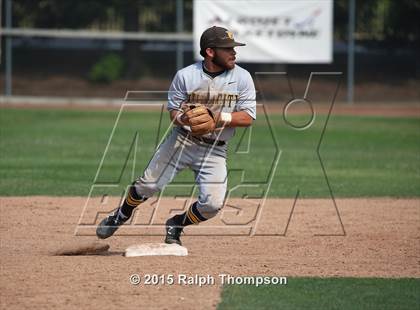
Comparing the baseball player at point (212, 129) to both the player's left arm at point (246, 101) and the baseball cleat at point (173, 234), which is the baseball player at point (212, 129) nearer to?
the player's left arm at point (246, 101)

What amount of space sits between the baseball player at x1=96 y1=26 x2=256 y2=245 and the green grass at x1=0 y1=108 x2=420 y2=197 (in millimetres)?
4894

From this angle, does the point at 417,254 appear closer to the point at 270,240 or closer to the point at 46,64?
the point at 270,240

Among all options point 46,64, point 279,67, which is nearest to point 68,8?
point 46,64

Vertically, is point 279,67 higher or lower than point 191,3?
lower

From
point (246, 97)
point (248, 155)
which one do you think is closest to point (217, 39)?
point (246, 97)

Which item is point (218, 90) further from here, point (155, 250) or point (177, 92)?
point (155, 250)

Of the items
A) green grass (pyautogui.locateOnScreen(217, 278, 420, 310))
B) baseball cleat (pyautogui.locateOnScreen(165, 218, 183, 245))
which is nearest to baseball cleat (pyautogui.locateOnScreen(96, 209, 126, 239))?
baseball cleat (pyautogui.locateOnScreen(165, 218, 183, 245))

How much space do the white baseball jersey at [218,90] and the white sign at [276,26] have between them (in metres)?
19.2

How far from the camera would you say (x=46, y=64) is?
33062mm

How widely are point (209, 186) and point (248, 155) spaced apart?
9.29 metres

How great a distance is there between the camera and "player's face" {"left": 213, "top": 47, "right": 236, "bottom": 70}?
339 inches

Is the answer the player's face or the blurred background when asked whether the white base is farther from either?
the blurred background

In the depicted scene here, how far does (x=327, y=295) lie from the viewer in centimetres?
732

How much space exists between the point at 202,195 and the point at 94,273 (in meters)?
1.41
